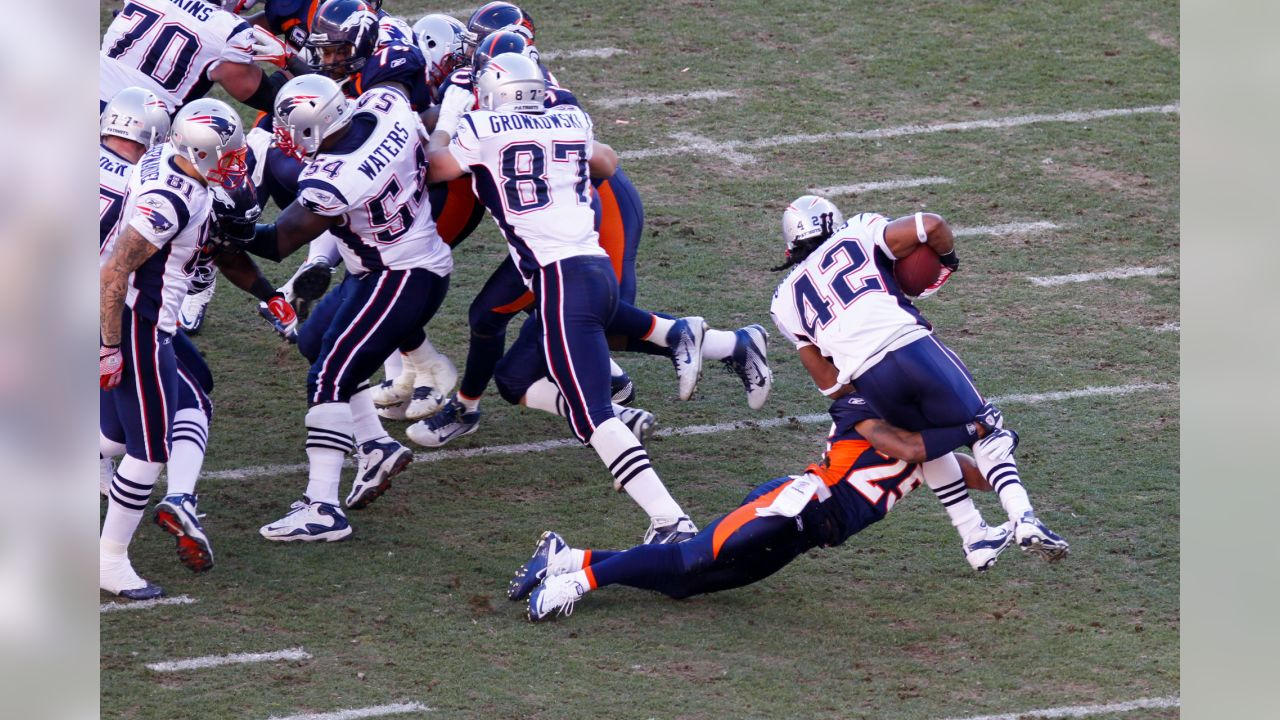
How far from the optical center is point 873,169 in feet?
27.0

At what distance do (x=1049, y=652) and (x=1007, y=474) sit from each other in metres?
0.53

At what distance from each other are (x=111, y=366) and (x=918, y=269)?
8.37 feet

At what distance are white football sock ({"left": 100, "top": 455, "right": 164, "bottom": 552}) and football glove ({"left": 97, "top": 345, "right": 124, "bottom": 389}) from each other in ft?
0.84

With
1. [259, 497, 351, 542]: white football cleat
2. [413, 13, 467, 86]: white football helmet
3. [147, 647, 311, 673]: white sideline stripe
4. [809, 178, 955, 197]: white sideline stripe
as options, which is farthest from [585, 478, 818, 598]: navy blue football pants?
[809, 178, 955, 197]: white sideline stripe

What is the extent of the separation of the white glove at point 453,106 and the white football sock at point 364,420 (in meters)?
1.07

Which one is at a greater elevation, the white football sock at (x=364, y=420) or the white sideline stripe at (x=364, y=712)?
the white football sock at (x=364, y=420)

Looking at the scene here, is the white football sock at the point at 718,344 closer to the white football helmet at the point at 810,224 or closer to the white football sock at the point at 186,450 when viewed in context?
the white football helmet at the point at 810,224

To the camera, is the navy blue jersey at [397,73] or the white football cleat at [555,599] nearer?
the white football cleat at [555,599]

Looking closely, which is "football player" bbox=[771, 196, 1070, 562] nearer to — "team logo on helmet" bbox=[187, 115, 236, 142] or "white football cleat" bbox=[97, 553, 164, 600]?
"team logo on helmet" bbox=[187, 115, 236, 142]

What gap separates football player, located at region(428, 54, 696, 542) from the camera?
4.95 metres

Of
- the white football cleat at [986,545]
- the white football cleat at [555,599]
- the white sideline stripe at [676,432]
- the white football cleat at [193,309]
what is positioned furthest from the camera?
the white football cleat at [193,309]

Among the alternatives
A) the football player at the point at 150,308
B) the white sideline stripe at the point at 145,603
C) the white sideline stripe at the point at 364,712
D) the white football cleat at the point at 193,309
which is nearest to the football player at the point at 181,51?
the white football cleat at the point at 193,309

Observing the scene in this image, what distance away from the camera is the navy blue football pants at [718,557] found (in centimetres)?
457
